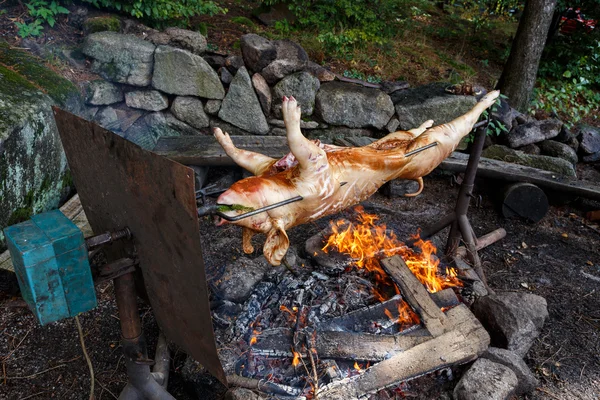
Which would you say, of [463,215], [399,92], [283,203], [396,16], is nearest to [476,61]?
[396,16]

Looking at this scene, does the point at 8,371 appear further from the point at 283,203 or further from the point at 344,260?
the point at 344,260

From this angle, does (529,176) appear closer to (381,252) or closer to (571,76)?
(381,252)

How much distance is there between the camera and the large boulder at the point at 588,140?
6.61 m

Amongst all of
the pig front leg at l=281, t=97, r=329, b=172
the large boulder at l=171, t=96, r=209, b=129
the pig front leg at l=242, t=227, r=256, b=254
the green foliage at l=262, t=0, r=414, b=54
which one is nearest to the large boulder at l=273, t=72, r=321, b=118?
the large boulder at l=171, t=96, r=209, b=129

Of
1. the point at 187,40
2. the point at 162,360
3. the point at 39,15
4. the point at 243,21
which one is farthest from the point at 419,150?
the point at 243,21

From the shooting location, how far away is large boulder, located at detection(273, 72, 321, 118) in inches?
219

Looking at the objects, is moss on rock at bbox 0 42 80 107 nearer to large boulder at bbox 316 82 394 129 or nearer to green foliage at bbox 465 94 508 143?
large boulder at bbox 316 82 394 129

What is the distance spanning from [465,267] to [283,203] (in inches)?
86.4

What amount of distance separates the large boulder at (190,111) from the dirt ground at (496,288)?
1.73 metres

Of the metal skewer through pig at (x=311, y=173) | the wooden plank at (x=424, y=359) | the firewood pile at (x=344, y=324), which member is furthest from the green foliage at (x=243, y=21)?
the wooden plank at (x=424, y=359)

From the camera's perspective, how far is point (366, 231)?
13.3 ft

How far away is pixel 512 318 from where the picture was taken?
3295mm

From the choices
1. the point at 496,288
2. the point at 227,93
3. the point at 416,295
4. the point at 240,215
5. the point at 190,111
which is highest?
the point at 240,215

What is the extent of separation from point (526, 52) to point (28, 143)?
6465 millimetres
